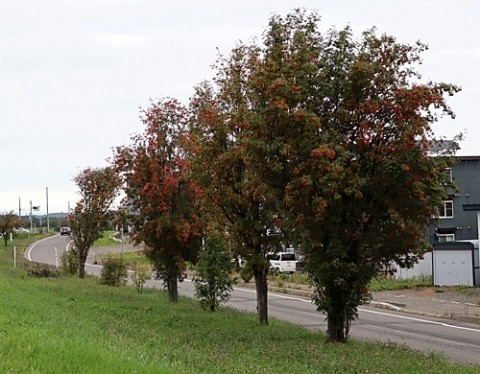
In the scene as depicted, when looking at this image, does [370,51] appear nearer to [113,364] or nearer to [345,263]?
[345,263]

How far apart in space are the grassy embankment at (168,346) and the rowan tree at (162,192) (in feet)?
10.0

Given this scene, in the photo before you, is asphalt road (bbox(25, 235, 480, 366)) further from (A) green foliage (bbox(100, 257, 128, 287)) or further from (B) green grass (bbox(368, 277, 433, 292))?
(A) green foliage (bbox(100, 257, 128, 287))

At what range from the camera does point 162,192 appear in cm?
2566

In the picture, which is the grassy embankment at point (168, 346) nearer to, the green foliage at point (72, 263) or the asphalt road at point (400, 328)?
the asphalt road at point (400, 328)

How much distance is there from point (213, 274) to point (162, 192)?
3405 millimetres

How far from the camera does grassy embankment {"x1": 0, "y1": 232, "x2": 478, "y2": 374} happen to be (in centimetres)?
820

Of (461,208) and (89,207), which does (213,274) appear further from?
(461,208)

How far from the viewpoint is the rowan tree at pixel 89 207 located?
143 ft

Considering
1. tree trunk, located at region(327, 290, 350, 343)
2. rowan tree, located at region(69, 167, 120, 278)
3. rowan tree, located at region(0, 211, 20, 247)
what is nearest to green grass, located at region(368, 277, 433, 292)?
rowan tree, located at region(69, 167, 120, 278)

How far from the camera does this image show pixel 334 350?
569 inches

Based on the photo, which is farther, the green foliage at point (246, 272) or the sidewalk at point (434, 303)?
the sidewalk at point (434, 303)

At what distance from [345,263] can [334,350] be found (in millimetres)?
1819

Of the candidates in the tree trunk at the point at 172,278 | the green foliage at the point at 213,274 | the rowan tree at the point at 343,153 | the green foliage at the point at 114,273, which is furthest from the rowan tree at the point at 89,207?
the rowan tree at the point at 343,153

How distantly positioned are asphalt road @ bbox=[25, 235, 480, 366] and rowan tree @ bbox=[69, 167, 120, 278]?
40.0 ft
